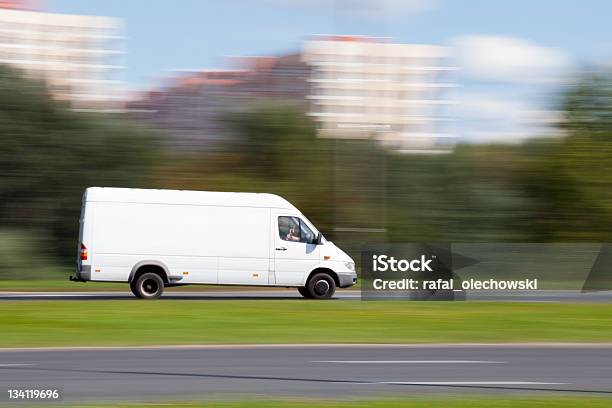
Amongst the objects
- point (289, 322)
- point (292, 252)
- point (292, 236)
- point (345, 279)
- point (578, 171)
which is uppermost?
point (578, 171)

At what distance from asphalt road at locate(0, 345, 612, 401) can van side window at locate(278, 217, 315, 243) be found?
28.1 feet

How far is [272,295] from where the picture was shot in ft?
82.3

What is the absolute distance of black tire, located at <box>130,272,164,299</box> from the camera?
22172 mm

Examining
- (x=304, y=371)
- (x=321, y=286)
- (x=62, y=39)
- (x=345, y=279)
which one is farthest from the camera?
(x=62, y=39)

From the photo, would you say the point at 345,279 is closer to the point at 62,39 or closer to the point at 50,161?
the point at 50,161

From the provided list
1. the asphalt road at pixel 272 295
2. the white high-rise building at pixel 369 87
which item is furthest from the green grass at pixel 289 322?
the white high-rise building at pixel 369 87

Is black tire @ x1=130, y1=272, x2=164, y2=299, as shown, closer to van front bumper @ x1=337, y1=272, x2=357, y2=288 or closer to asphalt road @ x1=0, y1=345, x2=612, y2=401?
van front bumper @ x1=337, y1=272, x2=357, y2=288

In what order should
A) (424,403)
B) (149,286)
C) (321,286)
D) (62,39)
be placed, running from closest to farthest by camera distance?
(424,403)
(149,286)
(321,286)
(62,39)

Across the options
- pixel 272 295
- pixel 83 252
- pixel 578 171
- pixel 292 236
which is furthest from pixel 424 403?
pixel 578 171

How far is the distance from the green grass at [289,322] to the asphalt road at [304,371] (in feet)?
4.05

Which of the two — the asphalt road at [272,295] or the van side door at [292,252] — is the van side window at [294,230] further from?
the asphalt road at [272,295]

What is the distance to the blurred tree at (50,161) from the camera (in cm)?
3741

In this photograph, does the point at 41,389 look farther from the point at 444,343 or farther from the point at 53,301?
→ the point at 53,301

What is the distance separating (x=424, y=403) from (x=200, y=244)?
45.3ft
